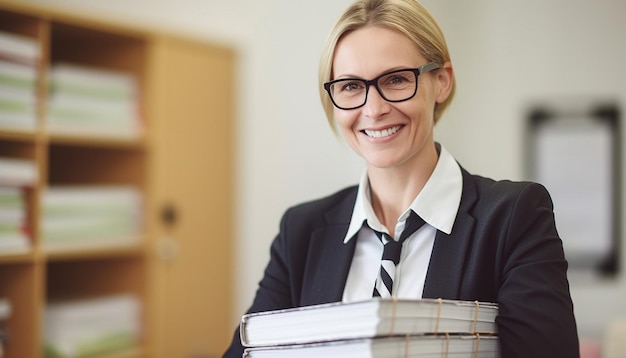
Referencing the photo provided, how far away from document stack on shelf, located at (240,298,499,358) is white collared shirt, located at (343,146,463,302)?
7.0 inches

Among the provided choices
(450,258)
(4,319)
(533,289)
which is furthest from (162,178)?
(533,289)

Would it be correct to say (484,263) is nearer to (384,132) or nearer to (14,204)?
(384,132)

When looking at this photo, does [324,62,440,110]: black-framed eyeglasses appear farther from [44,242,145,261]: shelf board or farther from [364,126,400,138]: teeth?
[44,242,145,261]: shelf board

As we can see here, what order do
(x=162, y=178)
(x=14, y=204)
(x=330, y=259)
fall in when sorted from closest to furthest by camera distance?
(x=330, y=259) → (x=14, y=204) → (x=162, y=178)

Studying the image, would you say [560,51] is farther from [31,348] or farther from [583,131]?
[31,348]

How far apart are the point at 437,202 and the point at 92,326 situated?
87.8 inches

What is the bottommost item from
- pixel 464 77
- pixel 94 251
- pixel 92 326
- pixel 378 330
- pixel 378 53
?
pixel 92 326

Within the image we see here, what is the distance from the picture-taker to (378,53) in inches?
43.8

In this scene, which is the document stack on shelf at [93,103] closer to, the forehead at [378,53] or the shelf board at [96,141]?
the shelf board at [96,141]

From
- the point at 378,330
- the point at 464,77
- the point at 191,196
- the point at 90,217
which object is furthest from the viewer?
the point at 464,77

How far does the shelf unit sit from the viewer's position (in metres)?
3.23

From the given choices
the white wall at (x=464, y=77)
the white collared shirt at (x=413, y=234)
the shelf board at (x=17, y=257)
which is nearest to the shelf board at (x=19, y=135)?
the shelf board at (x=17, y=257)

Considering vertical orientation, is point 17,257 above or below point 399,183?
below

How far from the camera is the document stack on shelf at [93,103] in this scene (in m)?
2.88
